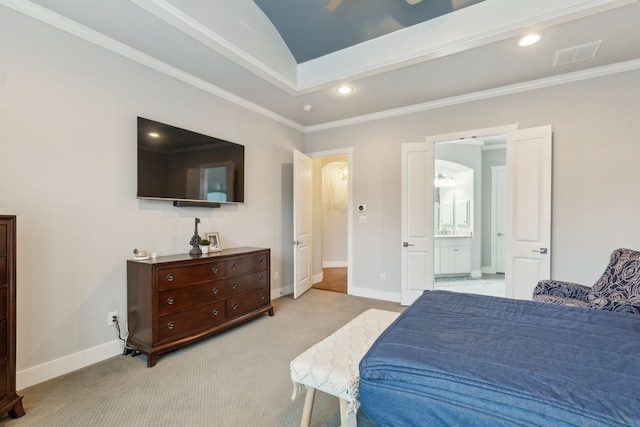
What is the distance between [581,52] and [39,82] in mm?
4424

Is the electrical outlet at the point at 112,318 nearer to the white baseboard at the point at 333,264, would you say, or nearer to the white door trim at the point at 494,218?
the white baseboard at the point at 333,264

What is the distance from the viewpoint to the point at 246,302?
10.7 feet

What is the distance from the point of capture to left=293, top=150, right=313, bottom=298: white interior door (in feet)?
13.9

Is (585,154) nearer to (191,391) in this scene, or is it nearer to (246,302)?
(246,302)

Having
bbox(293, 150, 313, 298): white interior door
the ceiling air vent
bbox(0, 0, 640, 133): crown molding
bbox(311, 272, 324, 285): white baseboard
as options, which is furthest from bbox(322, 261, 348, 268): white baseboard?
the ceiling air vent

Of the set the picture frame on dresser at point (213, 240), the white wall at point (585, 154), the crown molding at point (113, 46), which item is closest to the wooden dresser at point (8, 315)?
the crown molding at point (113, 46)

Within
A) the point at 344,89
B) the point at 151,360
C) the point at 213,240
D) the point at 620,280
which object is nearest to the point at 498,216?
the point at 620,280

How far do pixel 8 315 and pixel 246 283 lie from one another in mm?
1848

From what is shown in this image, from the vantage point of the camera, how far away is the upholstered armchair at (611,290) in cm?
201

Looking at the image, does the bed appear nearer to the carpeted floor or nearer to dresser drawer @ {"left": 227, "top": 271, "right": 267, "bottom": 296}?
the carpeted floor

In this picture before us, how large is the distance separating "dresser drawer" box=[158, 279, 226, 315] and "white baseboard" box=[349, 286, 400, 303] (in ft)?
6.92

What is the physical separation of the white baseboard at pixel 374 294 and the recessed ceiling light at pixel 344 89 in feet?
8.85

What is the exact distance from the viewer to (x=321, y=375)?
1.44 meters

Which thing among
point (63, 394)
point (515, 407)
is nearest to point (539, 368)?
point (515, 407)
